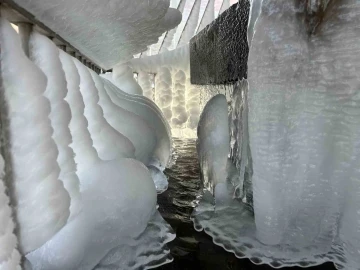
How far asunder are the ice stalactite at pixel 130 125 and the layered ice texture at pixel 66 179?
430mm

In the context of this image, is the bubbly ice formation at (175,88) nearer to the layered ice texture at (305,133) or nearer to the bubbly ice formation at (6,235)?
the layered ice texture at (305,133)

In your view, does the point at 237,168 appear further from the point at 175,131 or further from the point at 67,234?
the point at 175,131

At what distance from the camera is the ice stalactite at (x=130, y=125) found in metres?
2.17

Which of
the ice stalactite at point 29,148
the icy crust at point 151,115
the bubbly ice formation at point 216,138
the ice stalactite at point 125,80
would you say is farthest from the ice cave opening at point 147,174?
the ice stalactite at point 125,80

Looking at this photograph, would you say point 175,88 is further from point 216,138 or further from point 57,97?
point 57,97

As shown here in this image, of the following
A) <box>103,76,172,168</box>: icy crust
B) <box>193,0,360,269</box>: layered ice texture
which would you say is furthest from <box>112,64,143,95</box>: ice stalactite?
<box>193,0,360,269</box>: layered ice texture

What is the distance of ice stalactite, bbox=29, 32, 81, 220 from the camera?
44.9 inches

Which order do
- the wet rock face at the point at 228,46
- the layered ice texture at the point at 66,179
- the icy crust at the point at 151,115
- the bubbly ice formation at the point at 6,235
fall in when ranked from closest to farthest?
the bubbly ice formation at the point at 6,235
the layered ice texture at the point at 66,179
the wet rock face at the point at 228,46
the icy crust at the point at 151,115

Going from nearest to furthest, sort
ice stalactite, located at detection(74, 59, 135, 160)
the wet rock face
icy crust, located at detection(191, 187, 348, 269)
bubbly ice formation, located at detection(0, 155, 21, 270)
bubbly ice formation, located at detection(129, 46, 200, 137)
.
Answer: bubbly ice formation, located at detection(0, 155, 21, 270), icy crust, located at detection(191, 187, 348, 269), ice stalactite, located at detection(74, 59, 135, 160), the wet rock face, bubbly ice formation, located at detection(129, 46, 200, 137)

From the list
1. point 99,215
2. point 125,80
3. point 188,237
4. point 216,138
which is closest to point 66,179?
point 99,215

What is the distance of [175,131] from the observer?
6.30 m

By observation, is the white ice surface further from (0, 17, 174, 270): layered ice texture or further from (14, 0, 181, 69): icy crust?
(14, 0, 181, 69): icy crust

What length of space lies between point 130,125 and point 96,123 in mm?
680

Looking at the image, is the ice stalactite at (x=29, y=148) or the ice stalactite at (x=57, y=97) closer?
the ice stalactite at (x=29, y=148)
